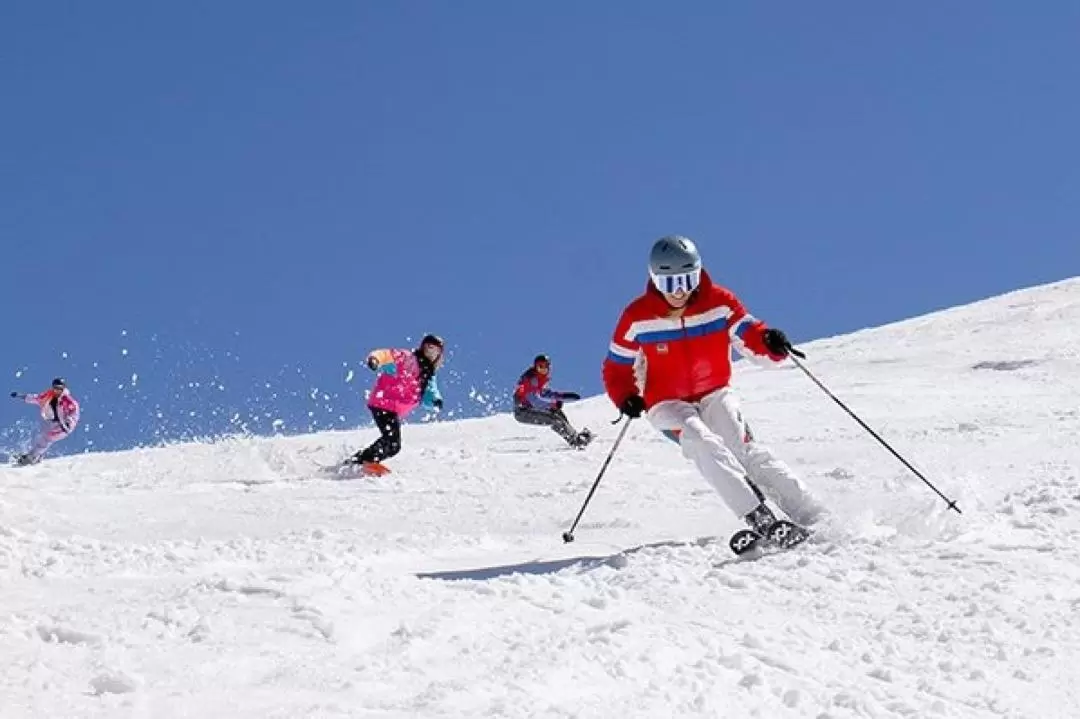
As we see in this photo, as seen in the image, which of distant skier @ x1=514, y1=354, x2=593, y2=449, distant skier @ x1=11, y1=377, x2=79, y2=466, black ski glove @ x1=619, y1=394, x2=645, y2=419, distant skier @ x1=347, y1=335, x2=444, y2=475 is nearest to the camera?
black ski glove @ x1=619, y1=394, x2=645, y2=419

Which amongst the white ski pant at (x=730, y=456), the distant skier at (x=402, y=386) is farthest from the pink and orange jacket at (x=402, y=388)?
the white ski pant at (x=730, y=456)

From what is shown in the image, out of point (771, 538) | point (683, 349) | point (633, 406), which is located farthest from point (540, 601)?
point (683, 349)

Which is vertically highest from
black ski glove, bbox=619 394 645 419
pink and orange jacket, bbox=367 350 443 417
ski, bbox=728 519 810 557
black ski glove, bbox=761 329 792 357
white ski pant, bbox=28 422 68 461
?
white ski pant, bbox=28 422 68 461

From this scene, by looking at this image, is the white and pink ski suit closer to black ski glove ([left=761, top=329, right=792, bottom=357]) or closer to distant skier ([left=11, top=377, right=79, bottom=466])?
distant skier ([left=11, top=377, right=79, bottom=466])

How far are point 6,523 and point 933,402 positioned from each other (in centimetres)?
1305

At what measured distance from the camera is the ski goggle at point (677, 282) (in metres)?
7.73

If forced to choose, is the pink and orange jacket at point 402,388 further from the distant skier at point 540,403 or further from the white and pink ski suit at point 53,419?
the white and pink ski suit at point 53,419

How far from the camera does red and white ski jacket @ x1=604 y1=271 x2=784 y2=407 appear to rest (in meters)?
7.84

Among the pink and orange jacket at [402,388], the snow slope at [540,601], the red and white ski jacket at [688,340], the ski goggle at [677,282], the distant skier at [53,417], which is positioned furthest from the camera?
the distant skier at [53,417]

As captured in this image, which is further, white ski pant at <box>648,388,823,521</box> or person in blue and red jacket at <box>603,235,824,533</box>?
person in blue and red jacket at <box>603,235,824,533</box>

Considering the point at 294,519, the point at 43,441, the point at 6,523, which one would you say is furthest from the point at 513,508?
the point at 43,441

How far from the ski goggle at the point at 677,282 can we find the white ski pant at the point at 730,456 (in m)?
0.68

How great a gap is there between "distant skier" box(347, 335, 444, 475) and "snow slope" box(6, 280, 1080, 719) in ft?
7.46

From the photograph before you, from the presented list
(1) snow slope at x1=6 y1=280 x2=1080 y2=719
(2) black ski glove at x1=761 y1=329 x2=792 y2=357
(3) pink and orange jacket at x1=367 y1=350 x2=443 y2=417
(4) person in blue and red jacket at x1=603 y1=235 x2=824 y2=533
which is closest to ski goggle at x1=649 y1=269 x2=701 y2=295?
(4) person in blue and red jacket at x1=603 y1=235 x2=824 y2=533
